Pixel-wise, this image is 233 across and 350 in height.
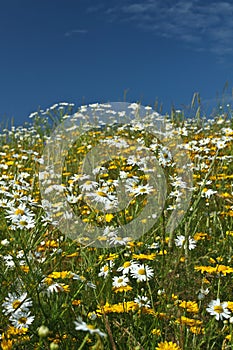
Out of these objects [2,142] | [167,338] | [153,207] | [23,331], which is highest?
[23,331]

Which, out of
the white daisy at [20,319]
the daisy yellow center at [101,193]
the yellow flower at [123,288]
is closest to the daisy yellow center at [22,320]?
the white daisy at [20,319]

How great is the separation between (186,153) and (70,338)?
2.98 meters

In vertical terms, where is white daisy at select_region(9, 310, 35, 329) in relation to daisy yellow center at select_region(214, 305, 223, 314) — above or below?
above

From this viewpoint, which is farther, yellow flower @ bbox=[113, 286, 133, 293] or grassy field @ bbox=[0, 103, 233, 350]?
yellow flower @ bbox=[113, 286, 133, 293]

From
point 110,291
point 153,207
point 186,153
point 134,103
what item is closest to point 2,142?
Result: point 134,103

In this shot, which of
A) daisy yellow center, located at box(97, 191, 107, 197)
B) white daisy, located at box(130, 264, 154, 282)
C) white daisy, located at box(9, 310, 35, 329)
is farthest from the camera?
daisy yellow center, located at box(97, 191, 107, 197)

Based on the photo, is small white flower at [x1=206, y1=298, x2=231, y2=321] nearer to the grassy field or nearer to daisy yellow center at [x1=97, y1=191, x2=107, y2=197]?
the grassy field

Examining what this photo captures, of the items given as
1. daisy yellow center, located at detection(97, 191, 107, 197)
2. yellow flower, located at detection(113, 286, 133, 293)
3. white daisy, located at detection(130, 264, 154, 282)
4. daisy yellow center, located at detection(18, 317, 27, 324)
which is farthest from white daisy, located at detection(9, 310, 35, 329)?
daisy yellow center, located at detection(97, 191, 107, 197)

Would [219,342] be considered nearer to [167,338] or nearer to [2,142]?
[167,338]

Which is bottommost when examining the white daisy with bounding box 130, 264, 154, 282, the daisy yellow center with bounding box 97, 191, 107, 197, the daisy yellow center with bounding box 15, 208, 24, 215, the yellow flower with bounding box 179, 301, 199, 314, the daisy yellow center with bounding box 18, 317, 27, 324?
the yellow flower with bounding box 179, 301, 199, 314

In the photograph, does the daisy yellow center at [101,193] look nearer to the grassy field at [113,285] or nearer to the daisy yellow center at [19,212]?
the grassy field at [113,285]

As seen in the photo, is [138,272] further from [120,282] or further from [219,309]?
[219,309]

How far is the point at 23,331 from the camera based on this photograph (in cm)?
139

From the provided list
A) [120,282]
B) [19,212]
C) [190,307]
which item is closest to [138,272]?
[120,282]
